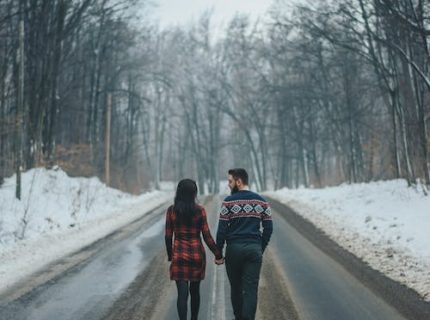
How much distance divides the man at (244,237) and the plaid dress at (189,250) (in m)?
0.21

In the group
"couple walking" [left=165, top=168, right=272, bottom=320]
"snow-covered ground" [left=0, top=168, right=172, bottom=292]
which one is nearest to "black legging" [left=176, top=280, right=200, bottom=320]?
"couple walking" [left=165, top=168, right=272, bottom=320]

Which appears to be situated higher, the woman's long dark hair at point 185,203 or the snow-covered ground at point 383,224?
the woman's long dark hair at point 185,203

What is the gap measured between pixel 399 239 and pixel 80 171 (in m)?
20.6

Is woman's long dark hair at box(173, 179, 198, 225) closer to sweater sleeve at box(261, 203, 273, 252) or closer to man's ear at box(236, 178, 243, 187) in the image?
man's ear at box(236, 178, 243, 187)

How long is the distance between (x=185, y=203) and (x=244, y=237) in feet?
2.54

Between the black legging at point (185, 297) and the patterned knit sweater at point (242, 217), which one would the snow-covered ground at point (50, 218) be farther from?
the patterned knit sweater at point (242, 217)

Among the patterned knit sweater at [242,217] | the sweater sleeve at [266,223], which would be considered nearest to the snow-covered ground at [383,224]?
the sweater sleeve at [266,223]

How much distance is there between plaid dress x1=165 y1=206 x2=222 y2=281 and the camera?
22.0 feet

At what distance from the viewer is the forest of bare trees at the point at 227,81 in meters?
21.7

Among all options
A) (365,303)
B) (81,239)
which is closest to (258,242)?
(365,303)

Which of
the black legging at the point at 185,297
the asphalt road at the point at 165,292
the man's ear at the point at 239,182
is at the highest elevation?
the man's ear at the point at 239,182

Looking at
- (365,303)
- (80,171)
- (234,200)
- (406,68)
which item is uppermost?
(406,68)

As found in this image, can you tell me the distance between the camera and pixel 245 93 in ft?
165

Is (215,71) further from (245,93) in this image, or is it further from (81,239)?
(81,239)
